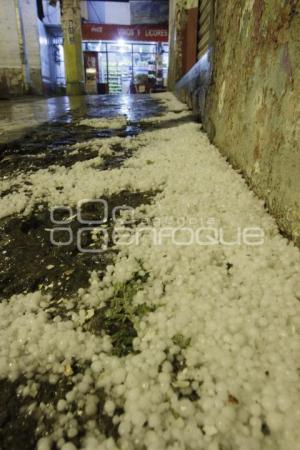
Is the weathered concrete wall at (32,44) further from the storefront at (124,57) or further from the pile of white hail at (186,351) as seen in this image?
the pile of white hail at (186,351)

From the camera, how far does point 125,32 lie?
16141mm

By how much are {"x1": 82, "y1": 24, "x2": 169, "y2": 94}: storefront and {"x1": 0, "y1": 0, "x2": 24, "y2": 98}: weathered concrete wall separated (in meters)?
4.55

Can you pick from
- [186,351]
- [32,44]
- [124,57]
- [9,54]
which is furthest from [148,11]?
[186,351]

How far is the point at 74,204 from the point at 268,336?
118 cm

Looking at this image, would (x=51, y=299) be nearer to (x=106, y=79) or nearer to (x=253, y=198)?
(x=253, y=198)

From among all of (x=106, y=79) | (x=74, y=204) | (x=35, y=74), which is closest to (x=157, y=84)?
(x=106, y=79)

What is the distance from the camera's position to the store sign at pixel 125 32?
1583 centimetres

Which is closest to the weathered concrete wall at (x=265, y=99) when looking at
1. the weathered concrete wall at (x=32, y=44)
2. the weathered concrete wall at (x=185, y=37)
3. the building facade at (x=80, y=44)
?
the weathered concrete wall at (x=185, y=37)

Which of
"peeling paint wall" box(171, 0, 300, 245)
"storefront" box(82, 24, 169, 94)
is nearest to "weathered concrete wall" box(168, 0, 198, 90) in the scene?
"peeling paint wall" box(171, 0, 300, 245)

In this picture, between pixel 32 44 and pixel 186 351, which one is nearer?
pixel 186 351

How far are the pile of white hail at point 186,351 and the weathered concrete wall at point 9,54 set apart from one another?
14.1m

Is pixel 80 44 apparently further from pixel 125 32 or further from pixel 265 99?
pixel 265 99

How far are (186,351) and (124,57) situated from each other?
19.9 m

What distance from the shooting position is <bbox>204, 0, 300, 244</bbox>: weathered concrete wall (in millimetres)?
1136
